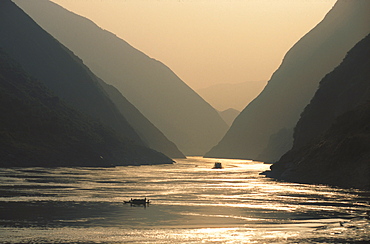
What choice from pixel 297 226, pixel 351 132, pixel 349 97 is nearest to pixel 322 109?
pixel 349 97

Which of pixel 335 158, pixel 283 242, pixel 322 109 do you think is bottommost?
pixel 283 242

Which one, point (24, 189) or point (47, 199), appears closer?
point (47, 199)

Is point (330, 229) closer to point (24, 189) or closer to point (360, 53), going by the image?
point (24, 189)

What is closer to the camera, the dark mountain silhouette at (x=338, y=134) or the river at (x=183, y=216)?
the river at (x=183, y=216)

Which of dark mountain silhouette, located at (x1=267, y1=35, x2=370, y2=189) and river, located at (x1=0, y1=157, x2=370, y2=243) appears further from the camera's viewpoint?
dark mountain silhouette, located at (x1=267, y1=35, x2=370, y2=189)

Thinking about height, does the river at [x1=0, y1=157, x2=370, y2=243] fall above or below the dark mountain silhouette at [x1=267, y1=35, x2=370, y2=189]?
below

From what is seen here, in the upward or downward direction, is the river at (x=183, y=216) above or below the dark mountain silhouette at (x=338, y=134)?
below
